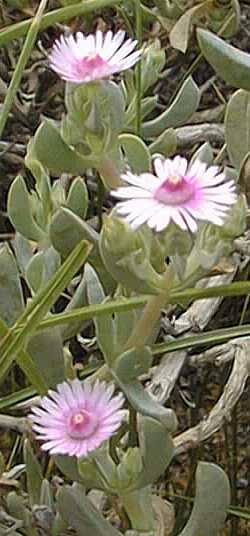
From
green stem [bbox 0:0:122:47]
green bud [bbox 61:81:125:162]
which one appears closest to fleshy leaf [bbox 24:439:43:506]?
green bud [bbox 61:81:125:162]

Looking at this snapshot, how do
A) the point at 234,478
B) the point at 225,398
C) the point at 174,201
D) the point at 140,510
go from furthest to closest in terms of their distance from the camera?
the point at 234,478 < the point at 225,398 < the point at 140,510 < the point at 174,201

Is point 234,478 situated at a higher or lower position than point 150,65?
lower

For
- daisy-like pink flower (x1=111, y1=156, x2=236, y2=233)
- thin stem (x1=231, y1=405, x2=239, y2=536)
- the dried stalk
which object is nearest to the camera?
daisy-like pink flower (x1=111, y1=156, x2=236, y2=233)

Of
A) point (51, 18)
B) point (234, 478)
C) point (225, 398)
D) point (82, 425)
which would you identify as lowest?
point (234, 478)

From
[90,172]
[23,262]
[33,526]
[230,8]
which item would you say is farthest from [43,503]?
[230,8]

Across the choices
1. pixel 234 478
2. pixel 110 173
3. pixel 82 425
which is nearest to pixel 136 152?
pixel 110 173

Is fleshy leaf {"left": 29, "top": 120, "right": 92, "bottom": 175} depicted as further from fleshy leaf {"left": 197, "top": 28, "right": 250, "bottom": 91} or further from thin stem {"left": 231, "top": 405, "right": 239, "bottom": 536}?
thin stem {"left": 231, "top": 405, "right": 239, "bottom": 536}

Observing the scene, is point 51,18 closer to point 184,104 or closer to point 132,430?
point 184,104
